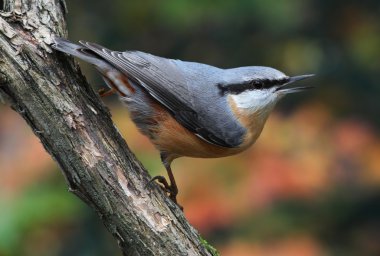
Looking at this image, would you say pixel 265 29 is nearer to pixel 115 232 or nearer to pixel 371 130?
pixel 371 130

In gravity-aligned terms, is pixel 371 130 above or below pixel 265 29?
below

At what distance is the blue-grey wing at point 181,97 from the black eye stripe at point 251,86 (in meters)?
0.07

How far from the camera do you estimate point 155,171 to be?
4.80m

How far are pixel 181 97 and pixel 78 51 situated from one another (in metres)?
0.67

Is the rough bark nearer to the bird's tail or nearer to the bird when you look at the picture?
the bird's tail

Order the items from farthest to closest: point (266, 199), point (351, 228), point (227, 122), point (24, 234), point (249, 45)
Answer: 1. point (249, 45)
2. point (351, 228)
3. point (266, 199)
4. point (24, 234)
5. point (227, 122)

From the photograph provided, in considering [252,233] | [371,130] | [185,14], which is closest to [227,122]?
[252,233]

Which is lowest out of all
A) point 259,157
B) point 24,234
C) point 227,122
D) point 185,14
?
point 24,234

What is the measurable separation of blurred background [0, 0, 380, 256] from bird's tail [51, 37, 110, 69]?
130 centimetres

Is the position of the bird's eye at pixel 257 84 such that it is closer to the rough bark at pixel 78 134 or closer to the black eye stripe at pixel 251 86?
the black eye stripe at pixel 251 86

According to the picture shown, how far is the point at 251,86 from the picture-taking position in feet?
13.1

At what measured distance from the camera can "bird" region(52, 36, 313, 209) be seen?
3.71 metres

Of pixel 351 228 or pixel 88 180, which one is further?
pixel 351 228

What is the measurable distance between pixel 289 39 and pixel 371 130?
1.38 metres
